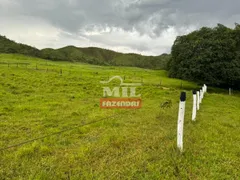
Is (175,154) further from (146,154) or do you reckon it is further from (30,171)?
(30,171)

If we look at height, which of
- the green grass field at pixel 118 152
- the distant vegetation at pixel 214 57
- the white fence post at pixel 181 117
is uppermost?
the distant vegetation at pixel 214 57

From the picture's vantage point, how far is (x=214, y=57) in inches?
1017

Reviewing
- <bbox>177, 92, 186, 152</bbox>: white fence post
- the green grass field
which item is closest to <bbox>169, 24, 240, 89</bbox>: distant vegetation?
the green grass field

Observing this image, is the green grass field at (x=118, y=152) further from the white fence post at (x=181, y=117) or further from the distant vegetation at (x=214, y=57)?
the distant vegetation at (x=214, y=57)

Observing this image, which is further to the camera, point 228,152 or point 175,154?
point 228,152

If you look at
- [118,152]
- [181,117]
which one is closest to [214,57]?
[181,117]

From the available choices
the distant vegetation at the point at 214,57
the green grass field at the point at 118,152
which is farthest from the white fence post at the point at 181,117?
the distant vegetation at the point at 214,57

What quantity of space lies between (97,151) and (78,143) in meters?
0.85

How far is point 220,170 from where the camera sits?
382 cm

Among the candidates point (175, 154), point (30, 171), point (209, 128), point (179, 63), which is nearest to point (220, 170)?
point (175, 154)

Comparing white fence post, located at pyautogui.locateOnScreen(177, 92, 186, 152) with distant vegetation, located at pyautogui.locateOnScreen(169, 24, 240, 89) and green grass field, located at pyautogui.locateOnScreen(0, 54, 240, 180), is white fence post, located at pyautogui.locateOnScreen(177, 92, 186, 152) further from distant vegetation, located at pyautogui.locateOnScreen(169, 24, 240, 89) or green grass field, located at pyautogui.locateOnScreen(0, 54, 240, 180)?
distant vegetation, located at pyautogui.locateOnScreen(169, 24, 240, 89)

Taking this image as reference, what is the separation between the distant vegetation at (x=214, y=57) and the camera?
1011 inches

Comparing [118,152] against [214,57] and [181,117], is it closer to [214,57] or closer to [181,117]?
[181,117]

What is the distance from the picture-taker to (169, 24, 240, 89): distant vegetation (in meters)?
25.7
